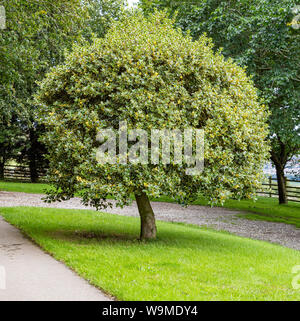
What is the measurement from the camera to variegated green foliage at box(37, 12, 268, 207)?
9.39m

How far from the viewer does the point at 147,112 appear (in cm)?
959

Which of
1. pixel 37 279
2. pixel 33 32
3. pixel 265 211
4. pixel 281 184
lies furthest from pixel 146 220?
pixel 281 184

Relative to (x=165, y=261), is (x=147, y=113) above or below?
above

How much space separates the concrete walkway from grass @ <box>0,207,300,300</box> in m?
→ 0.24

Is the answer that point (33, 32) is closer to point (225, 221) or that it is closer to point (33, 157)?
point (225, 221)

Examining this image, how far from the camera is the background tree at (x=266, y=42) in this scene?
51.5 ft

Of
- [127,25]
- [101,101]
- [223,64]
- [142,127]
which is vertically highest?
[127,25]

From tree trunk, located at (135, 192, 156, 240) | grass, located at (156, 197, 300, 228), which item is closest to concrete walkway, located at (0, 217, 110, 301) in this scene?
tree trunk, located at (135, 192, 156, 240)

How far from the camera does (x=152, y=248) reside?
9.74 metres

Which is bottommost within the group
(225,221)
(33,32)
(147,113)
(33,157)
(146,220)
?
(225,221)

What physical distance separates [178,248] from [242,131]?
3.36 m

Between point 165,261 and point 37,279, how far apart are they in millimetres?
2810
